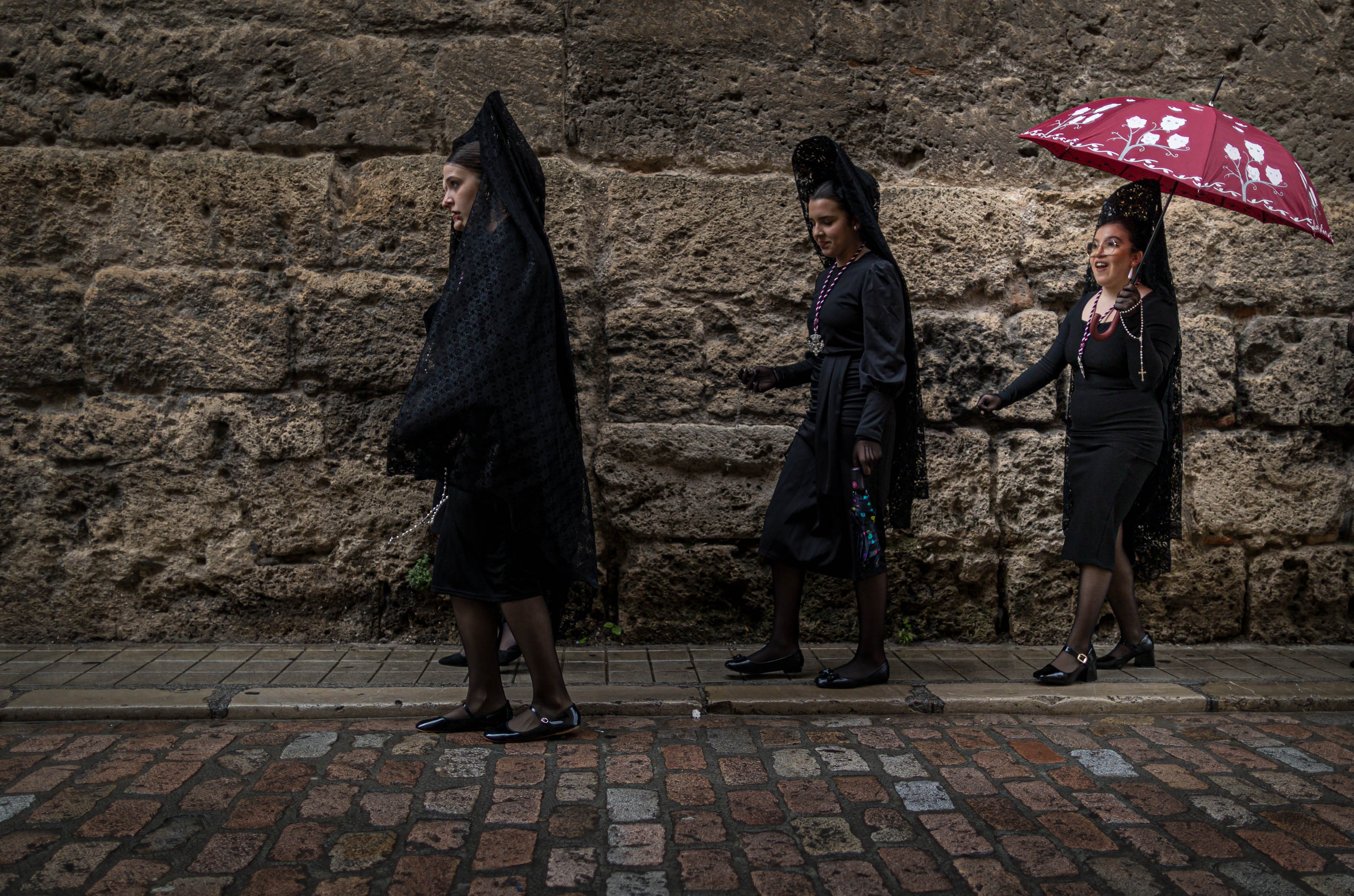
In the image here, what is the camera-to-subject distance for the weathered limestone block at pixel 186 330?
13.4ft

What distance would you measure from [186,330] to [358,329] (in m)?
0.74

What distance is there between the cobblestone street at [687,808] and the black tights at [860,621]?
35 centimetres

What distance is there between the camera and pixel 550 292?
299cm

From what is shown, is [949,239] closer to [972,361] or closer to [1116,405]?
[972,361]

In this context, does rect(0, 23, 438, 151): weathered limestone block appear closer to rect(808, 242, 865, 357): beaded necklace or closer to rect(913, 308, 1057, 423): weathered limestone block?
rect(808, 242, 865, 357): beaded necklace

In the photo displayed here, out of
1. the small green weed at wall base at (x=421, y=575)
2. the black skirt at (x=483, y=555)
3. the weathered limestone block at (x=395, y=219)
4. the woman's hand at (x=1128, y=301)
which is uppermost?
the weathered limestone block at (x=395, y=219)

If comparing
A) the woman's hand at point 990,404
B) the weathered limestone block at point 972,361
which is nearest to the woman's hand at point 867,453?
the woman's hand at point 990,404

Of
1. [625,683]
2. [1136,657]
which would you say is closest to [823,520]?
[625,683]

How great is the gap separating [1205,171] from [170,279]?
3.98 meters

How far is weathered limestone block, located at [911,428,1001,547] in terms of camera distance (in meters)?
4.29

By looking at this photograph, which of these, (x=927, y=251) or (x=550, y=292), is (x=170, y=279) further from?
(x=927, y=251)

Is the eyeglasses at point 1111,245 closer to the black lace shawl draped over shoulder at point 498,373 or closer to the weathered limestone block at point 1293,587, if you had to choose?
the weathered limestone block at point 1293,587

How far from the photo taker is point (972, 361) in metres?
4.34

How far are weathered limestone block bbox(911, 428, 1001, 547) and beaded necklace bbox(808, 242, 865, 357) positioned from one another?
3.03 feet
